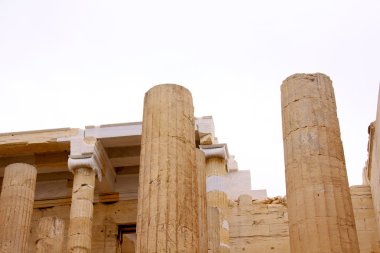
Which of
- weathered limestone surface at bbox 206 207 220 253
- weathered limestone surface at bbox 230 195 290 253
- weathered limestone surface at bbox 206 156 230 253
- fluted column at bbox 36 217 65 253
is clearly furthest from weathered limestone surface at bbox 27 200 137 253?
weathered limestone surface at bbox 206 207 220 253

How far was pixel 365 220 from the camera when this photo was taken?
20.5 m

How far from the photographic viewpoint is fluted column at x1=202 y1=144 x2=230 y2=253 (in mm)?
19172

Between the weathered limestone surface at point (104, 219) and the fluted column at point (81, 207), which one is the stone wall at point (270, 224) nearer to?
the weathered limestone surface at point (104, 219)

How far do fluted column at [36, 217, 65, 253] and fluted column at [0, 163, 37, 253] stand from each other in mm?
1172

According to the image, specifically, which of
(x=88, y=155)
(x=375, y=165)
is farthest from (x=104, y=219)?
(x=375, y=165)

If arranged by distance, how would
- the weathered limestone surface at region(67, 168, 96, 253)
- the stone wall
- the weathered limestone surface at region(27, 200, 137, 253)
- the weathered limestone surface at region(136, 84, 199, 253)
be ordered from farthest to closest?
the weathered limestone surface at region(27, 200, 137, 253) → the stone wall → the weathered limestone surface at region(67, 168, 96, 253) → the weathered limestone surface at region(136, 84, 199, 253)

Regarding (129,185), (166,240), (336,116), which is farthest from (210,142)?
(166,240)

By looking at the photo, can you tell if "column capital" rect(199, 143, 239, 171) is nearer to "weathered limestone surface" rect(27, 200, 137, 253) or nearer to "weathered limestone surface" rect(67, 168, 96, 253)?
"weathered limestone surface" rect(67, 168, 96, 253)

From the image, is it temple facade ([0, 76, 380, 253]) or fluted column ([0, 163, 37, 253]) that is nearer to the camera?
temple facade ([0, 76, 380, 253])

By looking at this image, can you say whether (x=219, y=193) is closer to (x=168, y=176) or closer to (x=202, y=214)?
(x=202, y=214)

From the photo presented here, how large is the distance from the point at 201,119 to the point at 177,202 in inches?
377

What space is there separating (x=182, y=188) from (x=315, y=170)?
7.80ft

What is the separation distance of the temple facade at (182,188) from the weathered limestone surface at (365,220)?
3 centimetres

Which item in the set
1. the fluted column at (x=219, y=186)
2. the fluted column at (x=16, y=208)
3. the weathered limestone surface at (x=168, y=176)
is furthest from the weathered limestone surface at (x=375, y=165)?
the fluted column at (x=16, y=208)
